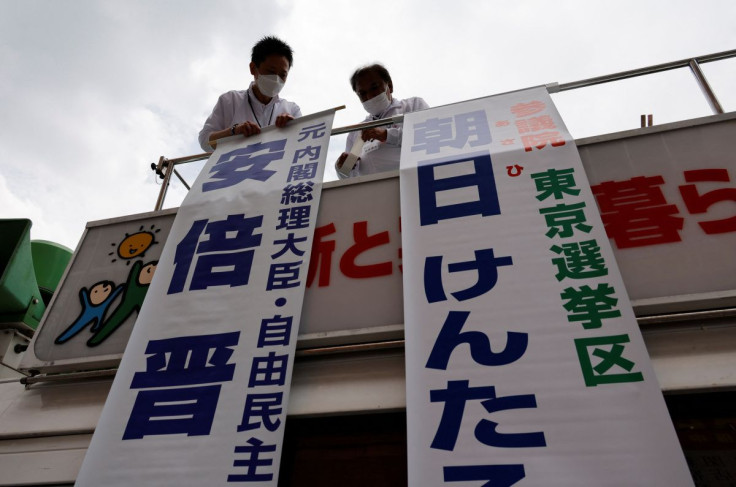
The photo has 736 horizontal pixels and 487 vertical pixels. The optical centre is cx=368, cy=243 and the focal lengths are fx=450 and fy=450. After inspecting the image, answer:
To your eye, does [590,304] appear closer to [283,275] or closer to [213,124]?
[283,275]

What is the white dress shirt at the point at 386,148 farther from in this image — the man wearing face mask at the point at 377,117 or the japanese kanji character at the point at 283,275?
the japanese kanji character at the point at 283,275

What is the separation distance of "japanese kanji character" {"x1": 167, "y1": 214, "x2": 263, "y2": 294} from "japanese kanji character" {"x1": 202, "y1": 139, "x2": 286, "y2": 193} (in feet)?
1.39

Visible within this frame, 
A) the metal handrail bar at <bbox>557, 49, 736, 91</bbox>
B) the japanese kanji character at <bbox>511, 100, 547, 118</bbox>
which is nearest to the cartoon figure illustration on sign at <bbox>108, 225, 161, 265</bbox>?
the japanese kanji character at <bbox>511, 100, 547, 118</bbox>

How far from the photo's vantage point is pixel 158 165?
4.11 m

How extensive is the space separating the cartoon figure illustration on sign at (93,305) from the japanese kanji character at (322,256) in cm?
149

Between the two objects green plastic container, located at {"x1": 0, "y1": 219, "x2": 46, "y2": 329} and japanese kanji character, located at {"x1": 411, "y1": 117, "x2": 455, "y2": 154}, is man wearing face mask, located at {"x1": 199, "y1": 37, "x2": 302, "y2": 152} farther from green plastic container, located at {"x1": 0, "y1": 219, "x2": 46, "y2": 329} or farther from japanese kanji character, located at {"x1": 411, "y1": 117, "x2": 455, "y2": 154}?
green plastic container, located at {"x1": 0, "y1": 219, "x2": 46, "y2": 329}

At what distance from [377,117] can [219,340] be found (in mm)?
2426

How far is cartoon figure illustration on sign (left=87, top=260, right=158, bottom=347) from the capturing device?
3.08 m

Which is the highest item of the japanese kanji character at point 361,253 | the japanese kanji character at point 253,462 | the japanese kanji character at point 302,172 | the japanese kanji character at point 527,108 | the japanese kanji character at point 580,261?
the japanese kanji character at point 527,108

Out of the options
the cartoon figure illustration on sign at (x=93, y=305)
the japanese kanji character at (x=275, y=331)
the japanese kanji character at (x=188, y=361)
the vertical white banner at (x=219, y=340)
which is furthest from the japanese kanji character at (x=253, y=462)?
the cartoon figure illustration on sign at (x=93, y=305)

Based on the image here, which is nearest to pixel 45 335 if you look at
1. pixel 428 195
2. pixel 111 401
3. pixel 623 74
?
pixel 111 401

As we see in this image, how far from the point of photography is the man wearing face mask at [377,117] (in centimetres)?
379

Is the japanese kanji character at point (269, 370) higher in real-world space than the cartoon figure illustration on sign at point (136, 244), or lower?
lower

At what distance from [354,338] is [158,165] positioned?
271cm
